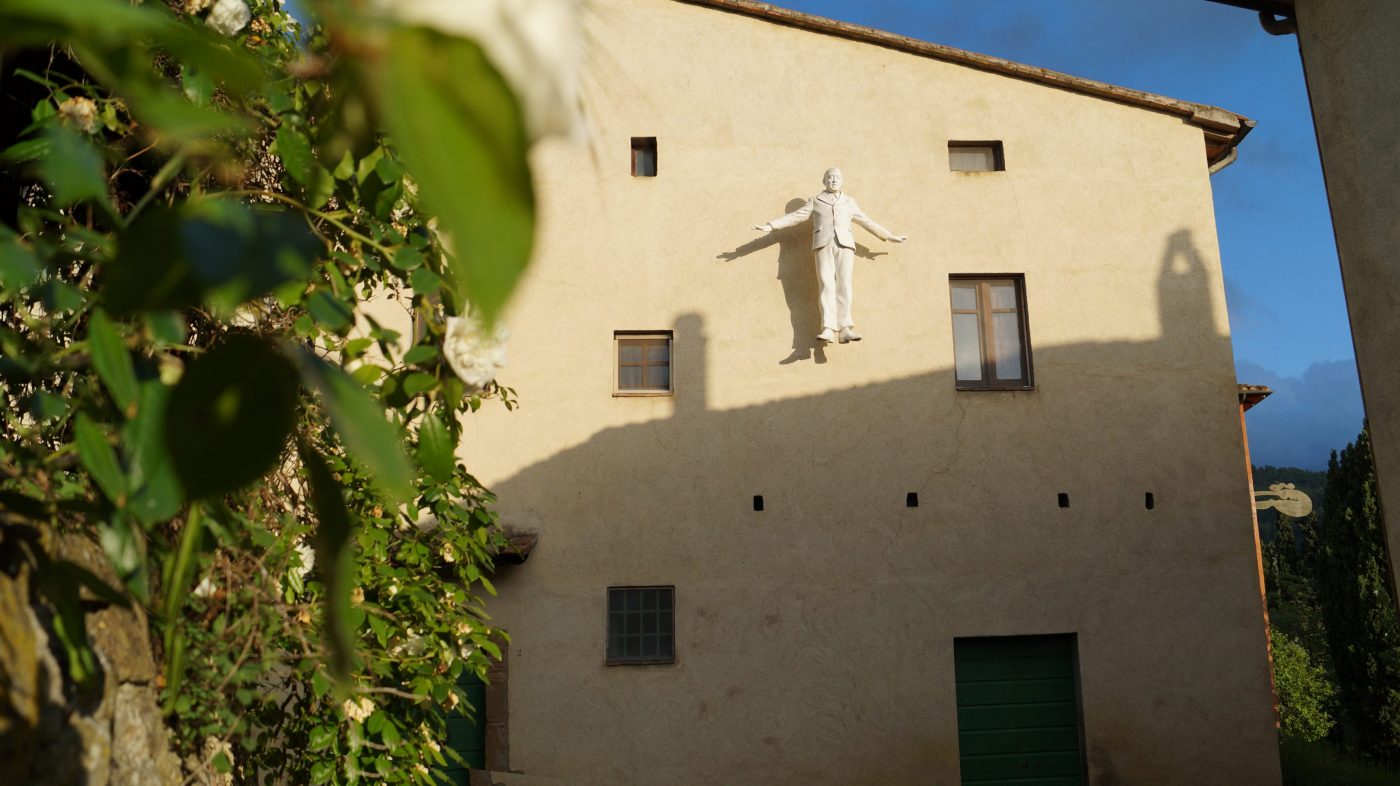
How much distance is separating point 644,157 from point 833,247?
6.07 feet

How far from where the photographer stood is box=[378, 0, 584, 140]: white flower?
0.29 metres

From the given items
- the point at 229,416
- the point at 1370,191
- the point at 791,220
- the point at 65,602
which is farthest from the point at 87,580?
the point at 791,220

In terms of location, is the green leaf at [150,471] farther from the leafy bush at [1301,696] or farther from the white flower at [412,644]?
the leafy bush at [1301,696]

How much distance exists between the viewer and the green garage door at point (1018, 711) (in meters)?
8.66

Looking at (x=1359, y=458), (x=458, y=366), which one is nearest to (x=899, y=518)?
(x=458, y=366)

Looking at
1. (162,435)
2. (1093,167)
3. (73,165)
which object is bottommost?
(162,435)

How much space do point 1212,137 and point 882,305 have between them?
11.4ft

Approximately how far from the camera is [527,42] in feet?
0.98

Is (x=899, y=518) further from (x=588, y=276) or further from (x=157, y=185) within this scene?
(x=157, y=185)

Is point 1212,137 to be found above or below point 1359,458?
above

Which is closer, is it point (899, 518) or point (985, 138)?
point (899, 518)

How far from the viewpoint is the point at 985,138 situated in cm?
952

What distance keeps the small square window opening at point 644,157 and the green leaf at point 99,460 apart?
882cm

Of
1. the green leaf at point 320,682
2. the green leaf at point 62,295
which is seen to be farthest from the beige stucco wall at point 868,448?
the green leaf at point 62,295
